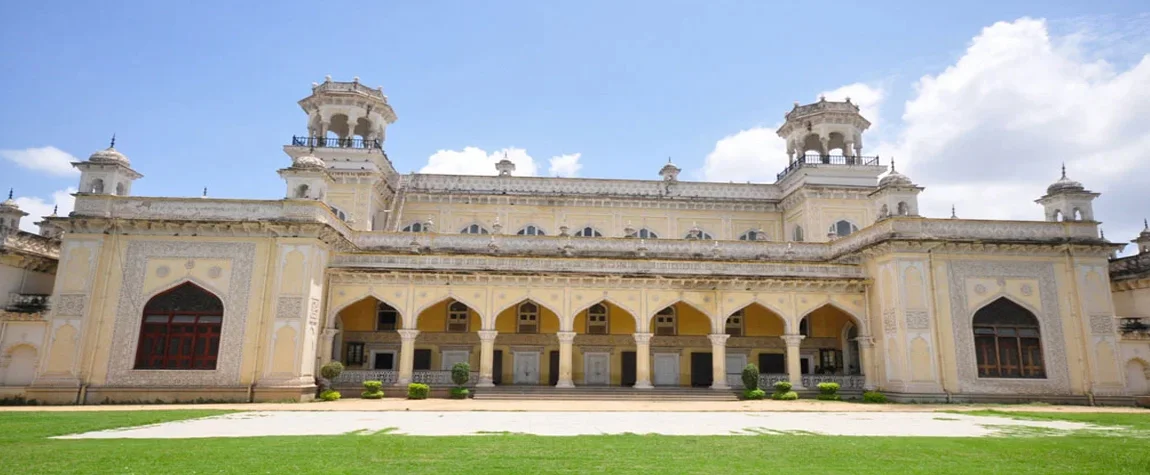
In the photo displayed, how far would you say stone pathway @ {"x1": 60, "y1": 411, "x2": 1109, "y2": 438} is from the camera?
1317cm

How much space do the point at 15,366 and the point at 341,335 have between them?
10.5 metres

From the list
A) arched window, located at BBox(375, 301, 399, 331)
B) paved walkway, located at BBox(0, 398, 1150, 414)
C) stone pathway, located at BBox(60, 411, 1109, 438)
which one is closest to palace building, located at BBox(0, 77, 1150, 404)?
arched window, located at BBox(375, 301, 399, 331)

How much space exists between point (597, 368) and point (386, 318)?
9.30 m

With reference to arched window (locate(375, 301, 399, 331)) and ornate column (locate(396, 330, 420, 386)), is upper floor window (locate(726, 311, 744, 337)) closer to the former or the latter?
ornate column (locate(396, 330, 420, 386))

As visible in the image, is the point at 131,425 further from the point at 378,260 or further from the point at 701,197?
the point at 701,197

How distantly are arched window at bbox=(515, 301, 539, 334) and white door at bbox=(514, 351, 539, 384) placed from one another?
3.24 feet

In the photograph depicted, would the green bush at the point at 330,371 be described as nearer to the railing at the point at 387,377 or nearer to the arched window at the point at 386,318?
the railing at the point at 387,377

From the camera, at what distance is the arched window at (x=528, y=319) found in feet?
96.9

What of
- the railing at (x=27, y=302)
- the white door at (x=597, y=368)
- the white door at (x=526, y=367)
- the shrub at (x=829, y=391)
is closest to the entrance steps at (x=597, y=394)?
the shrub at (x=829, y=391)

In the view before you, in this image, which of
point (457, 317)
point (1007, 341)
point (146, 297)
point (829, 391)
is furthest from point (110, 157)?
point (1007, 341)

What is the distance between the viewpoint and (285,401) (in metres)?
21.9

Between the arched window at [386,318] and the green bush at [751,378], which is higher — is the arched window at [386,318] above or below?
above

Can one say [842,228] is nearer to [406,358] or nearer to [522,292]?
[522,292]

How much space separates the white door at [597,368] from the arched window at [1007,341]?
549 inches
